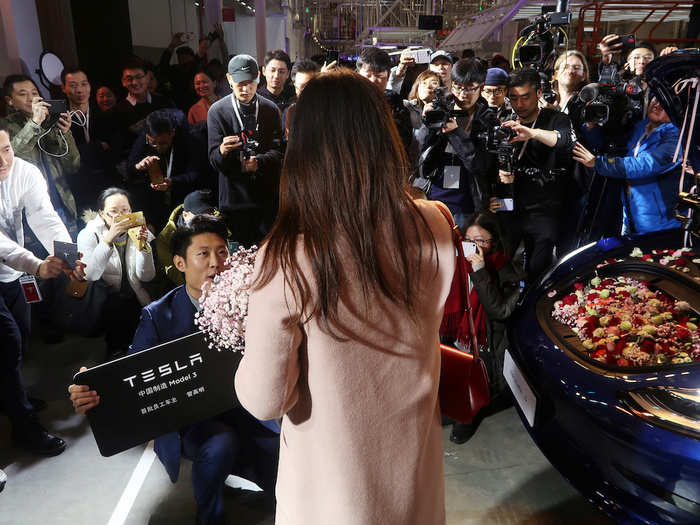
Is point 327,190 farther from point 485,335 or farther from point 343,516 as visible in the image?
point 485,335

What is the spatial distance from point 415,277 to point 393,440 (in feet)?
1.17

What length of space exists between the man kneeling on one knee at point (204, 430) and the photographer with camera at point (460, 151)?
1.60m

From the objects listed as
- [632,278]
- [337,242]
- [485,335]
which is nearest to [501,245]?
[485,335]

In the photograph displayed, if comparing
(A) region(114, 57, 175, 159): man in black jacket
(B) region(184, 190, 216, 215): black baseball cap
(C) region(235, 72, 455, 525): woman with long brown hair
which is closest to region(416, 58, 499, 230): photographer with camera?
(B) region(184, 190, 216, 215): black baseball cap

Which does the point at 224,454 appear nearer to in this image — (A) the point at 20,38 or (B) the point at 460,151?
(B) the point at 460,151

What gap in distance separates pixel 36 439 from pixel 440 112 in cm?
267

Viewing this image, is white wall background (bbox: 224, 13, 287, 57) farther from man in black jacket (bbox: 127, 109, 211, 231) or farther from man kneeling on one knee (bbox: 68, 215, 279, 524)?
man kneeling on one knee (bbox: 68, 215, 279, 524)

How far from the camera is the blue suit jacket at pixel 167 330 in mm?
2043

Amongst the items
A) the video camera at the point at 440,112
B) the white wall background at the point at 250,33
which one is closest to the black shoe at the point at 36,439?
the video camera at the point at 440,112

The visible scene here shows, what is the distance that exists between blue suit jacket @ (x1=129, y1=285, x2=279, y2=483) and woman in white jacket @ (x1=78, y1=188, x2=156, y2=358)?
0.73 metres

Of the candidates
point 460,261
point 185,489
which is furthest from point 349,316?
point 185,489

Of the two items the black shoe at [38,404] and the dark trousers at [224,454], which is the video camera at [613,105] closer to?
the dark trousers at [224,454]

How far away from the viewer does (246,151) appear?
3404 millimetres

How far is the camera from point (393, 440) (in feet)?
3.70
